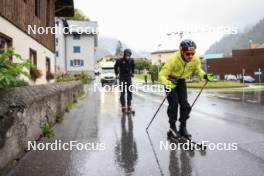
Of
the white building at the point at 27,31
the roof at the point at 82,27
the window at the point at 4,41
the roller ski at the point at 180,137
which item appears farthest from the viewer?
the roof at the point at 82,27

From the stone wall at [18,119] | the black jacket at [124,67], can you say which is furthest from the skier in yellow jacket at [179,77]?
the black jacket at [124,67]

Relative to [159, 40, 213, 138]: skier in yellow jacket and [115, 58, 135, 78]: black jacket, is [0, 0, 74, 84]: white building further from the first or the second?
[115, 58, 135, 78]: black jacket

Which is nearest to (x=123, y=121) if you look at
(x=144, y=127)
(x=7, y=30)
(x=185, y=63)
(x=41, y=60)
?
(x=144, y=127)

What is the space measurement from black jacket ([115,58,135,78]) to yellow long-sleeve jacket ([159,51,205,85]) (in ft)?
13.7

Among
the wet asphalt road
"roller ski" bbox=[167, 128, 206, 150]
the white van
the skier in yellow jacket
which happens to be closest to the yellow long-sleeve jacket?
the skier in yellow jacket

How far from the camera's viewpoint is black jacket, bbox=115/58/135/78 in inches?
395

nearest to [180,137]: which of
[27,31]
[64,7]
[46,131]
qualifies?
[46,131]

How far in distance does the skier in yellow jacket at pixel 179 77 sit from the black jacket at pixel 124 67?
417 cm

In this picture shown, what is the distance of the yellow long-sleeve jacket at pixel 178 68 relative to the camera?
579 cm

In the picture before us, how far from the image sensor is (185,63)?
19.0ft

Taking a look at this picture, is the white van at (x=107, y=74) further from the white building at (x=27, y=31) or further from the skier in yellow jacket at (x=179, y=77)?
the skier in yellow jacket at (x=179, y=77)

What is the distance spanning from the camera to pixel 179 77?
599cm

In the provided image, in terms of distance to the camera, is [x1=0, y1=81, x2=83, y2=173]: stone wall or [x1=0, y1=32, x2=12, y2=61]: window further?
[x1=0, y1=32, x2=12, y2=61]: window

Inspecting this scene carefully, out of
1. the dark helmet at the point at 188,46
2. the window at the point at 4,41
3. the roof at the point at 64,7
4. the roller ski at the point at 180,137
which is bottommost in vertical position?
the roller ski at the point at 180,137
